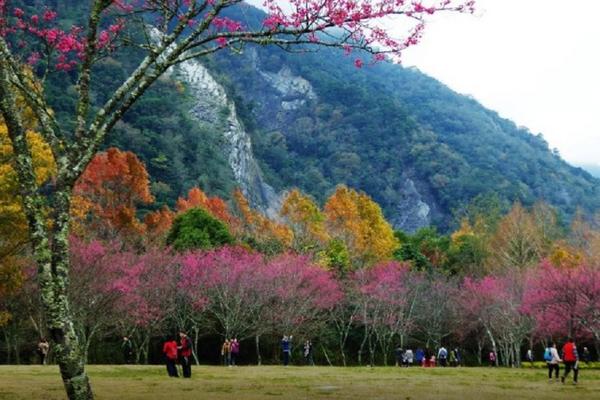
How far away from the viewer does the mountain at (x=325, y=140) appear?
270 feet

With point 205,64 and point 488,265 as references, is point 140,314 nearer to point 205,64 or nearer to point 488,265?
point 488,265

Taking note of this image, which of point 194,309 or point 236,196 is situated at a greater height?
point 236,196

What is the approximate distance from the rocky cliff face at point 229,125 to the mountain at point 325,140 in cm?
23

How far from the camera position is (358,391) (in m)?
14.8

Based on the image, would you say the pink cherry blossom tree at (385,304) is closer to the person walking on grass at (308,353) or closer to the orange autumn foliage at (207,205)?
the person walking on grass at (308,353)

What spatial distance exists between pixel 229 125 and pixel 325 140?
121ft

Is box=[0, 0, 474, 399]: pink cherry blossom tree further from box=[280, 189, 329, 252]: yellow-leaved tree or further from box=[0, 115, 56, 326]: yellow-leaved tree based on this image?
box=[280, 189, 329, 252]: yellow-leaved tree

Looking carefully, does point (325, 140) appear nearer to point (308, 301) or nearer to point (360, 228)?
point (360, 228)

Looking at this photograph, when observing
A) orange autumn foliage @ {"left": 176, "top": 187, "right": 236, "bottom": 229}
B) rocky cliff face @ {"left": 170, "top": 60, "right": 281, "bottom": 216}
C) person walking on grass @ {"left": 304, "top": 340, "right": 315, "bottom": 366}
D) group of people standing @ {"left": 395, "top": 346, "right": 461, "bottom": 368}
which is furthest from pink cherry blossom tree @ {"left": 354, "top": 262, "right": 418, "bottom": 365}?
rocky cliff face @ {"left": 170, "top": 60, "right": 281, "bottom": 216}

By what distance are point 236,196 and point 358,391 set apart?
184 ft

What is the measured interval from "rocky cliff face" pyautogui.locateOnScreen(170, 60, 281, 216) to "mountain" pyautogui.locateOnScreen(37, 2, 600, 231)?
230 mm

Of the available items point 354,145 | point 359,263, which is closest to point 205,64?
point 354,145

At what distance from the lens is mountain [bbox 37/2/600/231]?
82.2 metres

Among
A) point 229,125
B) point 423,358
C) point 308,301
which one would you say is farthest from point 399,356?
point 229,125
